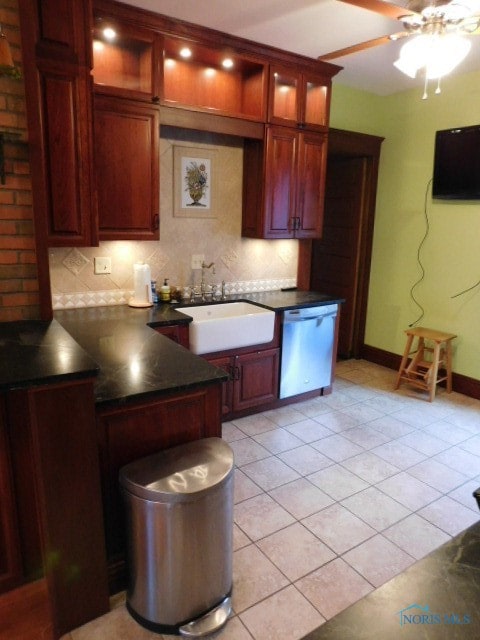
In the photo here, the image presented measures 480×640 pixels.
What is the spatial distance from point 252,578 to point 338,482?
3.04ft

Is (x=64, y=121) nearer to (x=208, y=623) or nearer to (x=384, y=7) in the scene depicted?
(x=384, y=7)

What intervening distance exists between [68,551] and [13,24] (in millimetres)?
2223

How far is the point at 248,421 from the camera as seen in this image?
344 cm

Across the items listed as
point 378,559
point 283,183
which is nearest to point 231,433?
point 378,559

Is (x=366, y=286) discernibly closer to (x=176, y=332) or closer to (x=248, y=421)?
(x=248, y=421)

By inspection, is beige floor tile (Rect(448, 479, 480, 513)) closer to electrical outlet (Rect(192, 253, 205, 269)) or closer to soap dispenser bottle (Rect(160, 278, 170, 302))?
soap dispenser bottle (Rect(160, 278, 170, 302))

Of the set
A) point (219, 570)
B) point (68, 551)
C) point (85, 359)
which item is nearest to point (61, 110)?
point (85, 359)

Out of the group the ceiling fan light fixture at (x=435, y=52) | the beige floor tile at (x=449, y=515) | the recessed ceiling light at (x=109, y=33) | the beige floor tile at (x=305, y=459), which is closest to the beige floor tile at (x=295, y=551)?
the beige floor tile at (x=305, y=459)

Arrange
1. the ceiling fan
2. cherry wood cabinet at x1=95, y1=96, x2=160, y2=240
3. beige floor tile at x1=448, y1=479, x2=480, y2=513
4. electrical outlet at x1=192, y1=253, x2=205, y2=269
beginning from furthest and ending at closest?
electrical outlet at x1=192, y1=253, x2=205, y2=269 → cherry wood cabinet at x1=95, y1=96, x2=160, y2=240 → beige floor tile at x1=448, y1=479, x2=480, y2=513 → the ceiling fan

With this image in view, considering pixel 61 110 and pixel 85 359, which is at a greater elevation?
pixel 61 110

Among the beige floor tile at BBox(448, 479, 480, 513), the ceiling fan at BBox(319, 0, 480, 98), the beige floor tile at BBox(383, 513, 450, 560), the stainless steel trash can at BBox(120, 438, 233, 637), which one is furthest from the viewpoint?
the beige floor tile at BBox(448, 479, 480, 513)

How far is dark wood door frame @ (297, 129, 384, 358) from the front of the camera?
4.19 m

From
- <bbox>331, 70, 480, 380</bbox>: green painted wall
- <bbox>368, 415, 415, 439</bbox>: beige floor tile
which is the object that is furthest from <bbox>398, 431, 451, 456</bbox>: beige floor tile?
<bbox>331, 70, 480, 380</bbox>: green painted wall

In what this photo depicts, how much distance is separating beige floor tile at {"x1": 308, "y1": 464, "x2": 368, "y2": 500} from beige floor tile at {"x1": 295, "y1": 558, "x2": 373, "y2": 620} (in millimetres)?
549
